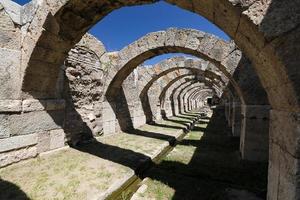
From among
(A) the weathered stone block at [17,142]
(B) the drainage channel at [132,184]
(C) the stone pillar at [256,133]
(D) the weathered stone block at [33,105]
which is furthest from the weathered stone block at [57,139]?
(C) the stone pillar at [256,133]

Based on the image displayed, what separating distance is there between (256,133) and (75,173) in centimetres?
379

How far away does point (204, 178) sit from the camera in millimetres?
3697

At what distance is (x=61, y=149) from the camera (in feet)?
16.4

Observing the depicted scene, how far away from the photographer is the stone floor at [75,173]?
9.49 ft

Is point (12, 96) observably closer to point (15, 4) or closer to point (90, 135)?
point (15, 4)

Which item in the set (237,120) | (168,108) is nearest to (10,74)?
(237,120)

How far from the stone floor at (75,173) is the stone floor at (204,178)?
0.44 m

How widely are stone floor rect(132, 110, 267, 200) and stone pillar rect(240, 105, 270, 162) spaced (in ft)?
0.91

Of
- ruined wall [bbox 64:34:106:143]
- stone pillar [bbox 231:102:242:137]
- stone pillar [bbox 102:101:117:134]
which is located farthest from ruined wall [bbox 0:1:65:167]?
stone pillar [bbox 231:102:242:137]

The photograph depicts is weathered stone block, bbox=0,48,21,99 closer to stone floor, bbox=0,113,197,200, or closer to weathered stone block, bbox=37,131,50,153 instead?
weathered stone block, bbox=37,131,50,153

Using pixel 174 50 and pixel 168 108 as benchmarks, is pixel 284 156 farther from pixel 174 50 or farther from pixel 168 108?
pixel 168 108

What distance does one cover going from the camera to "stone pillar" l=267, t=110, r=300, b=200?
164 centimetres

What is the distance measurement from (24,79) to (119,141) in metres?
3.15

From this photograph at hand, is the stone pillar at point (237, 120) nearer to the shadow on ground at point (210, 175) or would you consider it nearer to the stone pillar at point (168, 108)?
the shadow on ground at point (210, 175)
